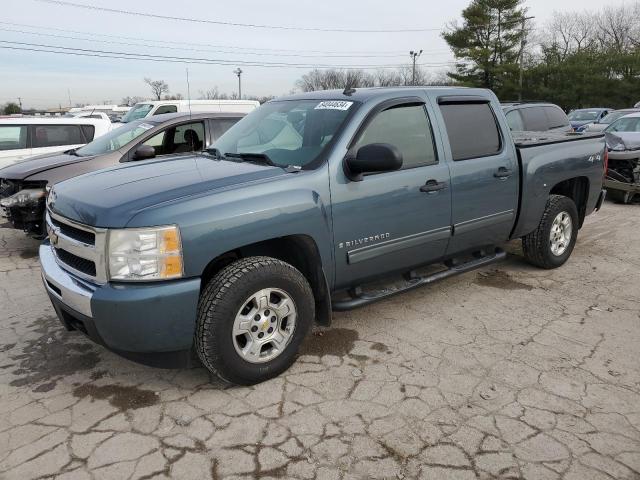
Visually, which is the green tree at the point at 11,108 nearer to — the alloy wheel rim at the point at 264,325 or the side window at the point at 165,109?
the side window at the point at 165,109

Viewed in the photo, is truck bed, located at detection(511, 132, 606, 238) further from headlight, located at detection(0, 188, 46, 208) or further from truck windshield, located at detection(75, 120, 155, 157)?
headlight, located at detection(0, 188, 46, 208)

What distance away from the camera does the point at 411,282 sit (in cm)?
404

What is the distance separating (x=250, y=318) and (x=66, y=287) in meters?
1.08

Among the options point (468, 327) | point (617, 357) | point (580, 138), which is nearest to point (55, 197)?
point (468, 327)

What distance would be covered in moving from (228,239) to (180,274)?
34 cm

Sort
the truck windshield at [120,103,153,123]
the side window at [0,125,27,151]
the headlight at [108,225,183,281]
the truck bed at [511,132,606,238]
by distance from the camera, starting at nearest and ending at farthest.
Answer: the headlight at [108,225,183,281] → the truck bed at [511,132,606,238] → the side window at [0,125,27,151] → the truck windshield at [120,103,153,123]

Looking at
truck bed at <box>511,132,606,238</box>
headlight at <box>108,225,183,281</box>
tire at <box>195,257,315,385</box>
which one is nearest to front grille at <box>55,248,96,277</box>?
headlight at <box>108,225,183,281</box>

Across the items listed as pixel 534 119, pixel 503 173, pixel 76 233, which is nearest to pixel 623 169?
pixel 534 119

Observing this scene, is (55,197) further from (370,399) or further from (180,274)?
(370,399)

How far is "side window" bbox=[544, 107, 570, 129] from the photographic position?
10633 millimetres

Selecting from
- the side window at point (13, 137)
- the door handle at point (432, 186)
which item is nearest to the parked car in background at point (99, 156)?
the side window at point (13, 137)

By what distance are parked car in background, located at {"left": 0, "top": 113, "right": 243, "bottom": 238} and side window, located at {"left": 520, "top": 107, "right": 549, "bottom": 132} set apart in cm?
598

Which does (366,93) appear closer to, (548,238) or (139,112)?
(548,238)

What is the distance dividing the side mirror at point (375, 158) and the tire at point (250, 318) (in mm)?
819
